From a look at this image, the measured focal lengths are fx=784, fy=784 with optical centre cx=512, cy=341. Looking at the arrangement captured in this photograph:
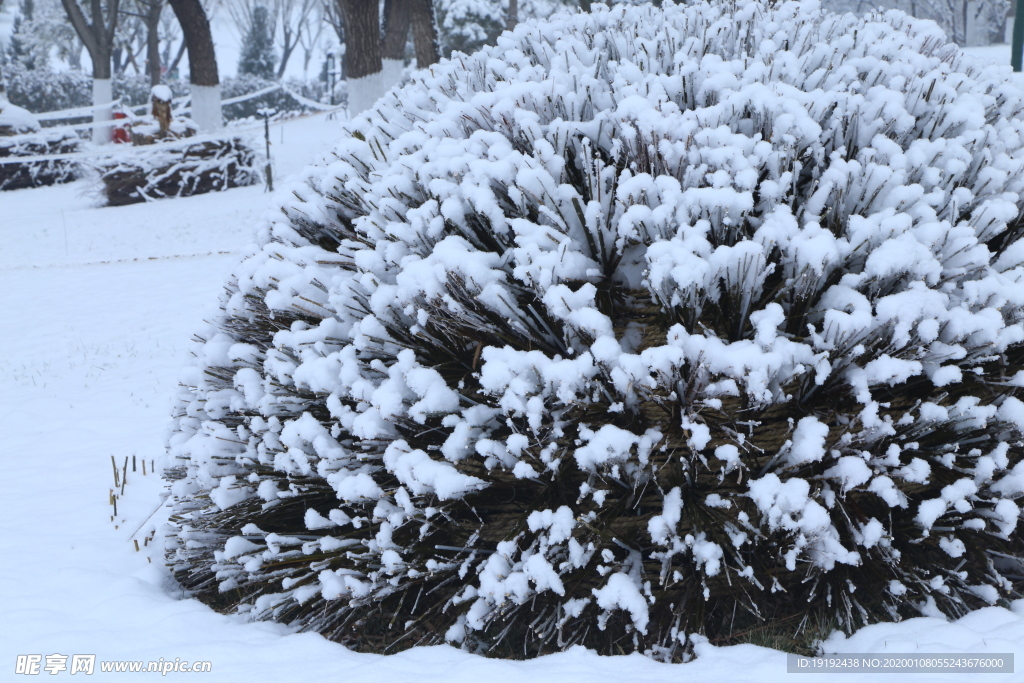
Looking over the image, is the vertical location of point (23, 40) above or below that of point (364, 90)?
above

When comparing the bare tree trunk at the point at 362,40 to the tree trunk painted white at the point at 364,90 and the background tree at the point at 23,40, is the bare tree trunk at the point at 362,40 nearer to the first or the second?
the tree trunk painted white at the point at 364,90

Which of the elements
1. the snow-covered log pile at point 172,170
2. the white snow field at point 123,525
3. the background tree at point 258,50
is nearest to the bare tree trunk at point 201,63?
the snow-covered log pile at point 172,170

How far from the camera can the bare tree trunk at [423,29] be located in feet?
42.4

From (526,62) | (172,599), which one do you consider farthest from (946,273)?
(172,599)

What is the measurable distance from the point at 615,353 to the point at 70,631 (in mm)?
2346

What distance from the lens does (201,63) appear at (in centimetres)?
1583

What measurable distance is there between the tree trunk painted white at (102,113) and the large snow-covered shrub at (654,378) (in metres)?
17.8

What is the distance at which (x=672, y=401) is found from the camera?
7.86 feet

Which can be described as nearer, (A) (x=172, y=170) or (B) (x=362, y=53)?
(B) (x=362, y=53)

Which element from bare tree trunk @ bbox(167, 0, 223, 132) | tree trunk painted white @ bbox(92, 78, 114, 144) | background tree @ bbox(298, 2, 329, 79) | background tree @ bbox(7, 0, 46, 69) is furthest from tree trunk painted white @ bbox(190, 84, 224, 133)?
background tree @ bbox(298, 2, 329, 79)

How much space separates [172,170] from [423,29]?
5.73 m

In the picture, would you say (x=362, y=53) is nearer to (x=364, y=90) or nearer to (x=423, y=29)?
(x=364, y=90)

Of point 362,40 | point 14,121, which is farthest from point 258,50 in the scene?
point 362,40

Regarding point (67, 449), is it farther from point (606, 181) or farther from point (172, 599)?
point (606, 181)
